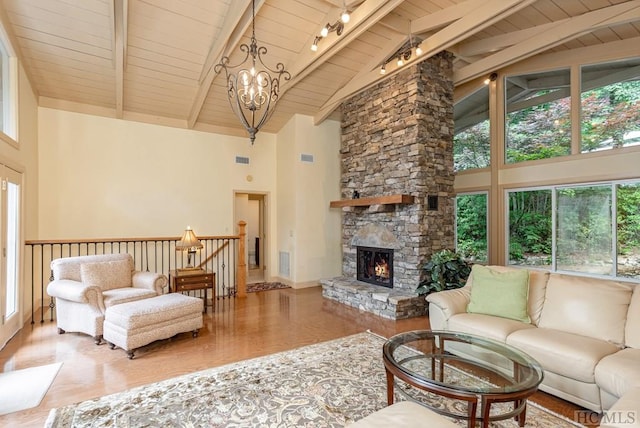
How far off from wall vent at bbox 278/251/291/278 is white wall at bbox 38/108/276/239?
1.27m

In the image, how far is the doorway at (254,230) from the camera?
7.91m

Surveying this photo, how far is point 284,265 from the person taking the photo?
7.28m

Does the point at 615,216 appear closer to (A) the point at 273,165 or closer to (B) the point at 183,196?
(A) the point at 273,165

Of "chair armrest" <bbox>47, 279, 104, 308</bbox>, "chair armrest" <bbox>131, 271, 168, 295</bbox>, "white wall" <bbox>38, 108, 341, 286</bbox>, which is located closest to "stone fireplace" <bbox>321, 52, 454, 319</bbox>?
"white wall" <bbox>38, 108, 341, 286</bbox>

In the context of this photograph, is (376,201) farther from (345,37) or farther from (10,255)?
(10,255)

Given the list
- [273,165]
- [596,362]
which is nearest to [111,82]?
[273,165]

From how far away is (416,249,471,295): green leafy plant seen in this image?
477cm

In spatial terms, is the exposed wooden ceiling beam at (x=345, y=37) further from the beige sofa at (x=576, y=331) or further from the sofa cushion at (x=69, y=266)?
the sofa cushion at (x=69, y=266)

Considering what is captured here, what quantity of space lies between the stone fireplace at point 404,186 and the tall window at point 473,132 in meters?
1.42

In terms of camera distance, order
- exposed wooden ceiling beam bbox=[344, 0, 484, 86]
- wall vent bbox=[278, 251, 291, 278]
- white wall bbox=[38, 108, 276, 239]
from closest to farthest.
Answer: exposed wooden ceiling beam bbox=[344, 0, 484, 86] < white wall bbox=[38, 108, 276, 239] < wall vent bbox=[278, 251, 291, 278]

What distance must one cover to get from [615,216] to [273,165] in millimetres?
6270

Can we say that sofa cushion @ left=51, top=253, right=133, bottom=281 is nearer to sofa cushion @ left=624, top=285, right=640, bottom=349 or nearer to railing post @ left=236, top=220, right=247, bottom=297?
railing post @ left=236, top=220, right=247, bottom=297

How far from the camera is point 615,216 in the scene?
495cm

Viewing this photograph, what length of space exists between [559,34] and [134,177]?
7.18m
